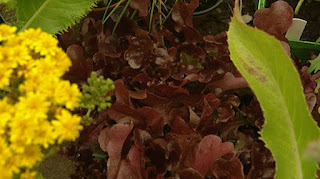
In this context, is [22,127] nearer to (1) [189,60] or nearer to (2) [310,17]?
(1) [189,60]

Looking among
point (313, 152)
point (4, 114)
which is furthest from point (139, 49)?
point (313, 152)

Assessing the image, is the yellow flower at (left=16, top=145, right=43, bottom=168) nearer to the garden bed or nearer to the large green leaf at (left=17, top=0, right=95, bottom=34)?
the garden bed

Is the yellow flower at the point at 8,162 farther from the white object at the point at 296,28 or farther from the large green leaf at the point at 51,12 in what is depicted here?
the white object at the point at 296,28

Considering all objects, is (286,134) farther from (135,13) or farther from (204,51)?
(135,13)

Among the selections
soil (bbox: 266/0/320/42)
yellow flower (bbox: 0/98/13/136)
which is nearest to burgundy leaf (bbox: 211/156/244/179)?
yellow flower (bbox: 0/98/13/136)

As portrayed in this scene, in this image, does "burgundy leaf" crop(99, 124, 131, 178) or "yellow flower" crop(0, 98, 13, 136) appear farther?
"burgundy leaf" crop(99, 124, 131, 178)

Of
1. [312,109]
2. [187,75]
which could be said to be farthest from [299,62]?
[187,75]

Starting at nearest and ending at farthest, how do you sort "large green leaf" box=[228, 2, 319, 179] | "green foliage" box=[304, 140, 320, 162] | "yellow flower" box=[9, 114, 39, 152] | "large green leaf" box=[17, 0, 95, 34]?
1. "green foliage" box=[304, 140, 320, 162]
2. "yellow flower" box=[9, 114, 39, 152]
3. "large green leaf" box=[228, 2, 319, 179]
4. "large green leaf" box=[17, 0, 95, 34]
